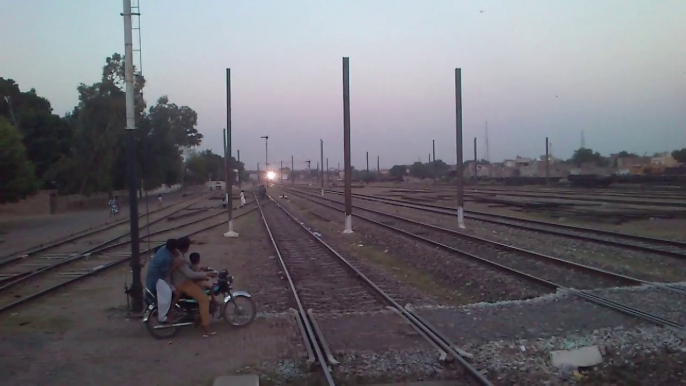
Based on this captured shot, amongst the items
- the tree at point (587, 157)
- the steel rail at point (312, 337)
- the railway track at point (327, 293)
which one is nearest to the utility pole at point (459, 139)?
the railway track at point (327, 293)

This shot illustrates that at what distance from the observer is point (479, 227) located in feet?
86.7

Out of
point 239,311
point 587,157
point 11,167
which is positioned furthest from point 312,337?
point 587,157

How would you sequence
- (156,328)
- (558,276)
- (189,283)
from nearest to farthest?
(156,328), (189,283), (558,276)

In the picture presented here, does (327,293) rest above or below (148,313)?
below

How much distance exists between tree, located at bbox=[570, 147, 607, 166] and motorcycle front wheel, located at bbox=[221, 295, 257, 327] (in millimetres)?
141887

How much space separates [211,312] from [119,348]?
1429 millimetres

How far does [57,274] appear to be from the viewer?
16750 mm

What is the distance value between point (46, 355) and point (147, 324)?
1303 mm

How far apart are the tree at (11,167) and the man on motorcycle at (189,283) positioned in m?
32.4

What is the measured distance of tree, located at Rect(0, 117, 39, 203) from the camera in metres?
37.0

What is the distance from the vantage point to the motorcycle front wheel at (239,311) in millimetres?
9312

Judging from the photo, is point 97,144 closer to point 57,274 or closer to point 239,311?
point 57,274

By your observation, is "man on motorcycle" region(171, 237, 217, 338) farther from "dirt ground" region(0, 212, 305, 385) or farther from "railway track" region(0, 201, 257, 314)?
"railway track" region(0, 201, 257, 314)

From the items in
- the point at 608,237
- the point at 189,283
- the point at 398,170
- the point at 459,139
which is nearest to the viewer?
the point at 189,283
